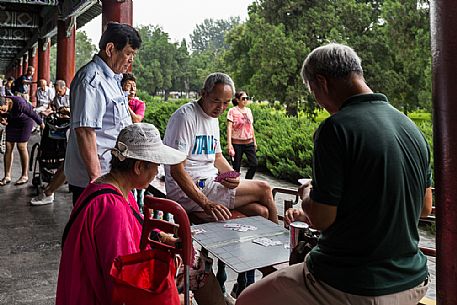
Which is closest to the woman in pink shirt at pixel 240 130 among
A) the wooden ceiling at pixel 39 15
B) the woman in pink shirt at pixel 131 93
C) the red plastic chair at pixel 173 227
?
the woman in pink shirt at pixel 131 93

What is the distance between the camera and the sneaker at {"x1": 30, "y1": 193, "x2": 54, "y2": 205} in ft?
18.5

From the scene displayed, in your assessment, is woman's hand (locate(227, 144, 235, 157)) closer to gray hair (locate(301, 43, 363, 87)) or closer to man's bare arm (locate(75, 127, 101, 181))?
man's bare arm (locate(75, 127, 101, 181))

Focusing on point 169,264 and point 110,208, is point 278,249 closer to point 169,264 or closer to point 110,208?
point 169,264

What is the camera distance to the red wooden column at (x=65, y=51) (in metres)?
12.8

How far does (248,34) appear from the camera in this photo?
19672 mm

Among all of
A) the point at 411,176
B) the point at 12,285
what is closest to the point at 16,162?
the point at 12,285

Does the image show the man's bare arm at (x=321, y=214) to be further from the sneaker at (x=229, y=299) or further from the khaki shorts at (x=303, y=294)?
the sneaker at (x=229, y=299)

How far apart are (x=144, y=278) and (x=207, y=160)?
1718mm

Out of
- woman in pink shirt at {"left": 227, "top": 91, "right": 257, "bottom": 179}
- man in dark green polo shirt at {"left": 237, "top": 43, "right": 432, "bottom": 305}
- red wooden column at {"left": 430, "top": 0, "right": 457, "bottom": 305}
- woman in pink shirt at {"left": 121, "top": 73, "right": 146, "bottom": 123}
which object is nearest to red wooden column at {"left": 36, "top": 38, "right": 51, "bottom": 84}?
woman in pink shirt at {"left": 227, "top": 91, "right": 257, "bottom": 179}

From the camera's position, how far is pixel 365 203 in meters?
1.49

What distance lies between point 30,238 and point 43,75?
14348 millimetres

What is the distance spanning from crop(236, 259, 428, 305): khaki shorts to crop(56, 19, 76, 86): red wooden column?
12.2 m

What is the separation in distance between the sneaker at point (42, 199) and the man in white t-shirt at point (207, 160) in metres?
3.02

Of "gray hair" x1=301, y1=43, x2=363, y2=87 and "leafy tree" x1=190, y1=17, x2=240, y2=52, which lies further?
"leafy tree" x1=190, y1=17, x2=240, y2=52
